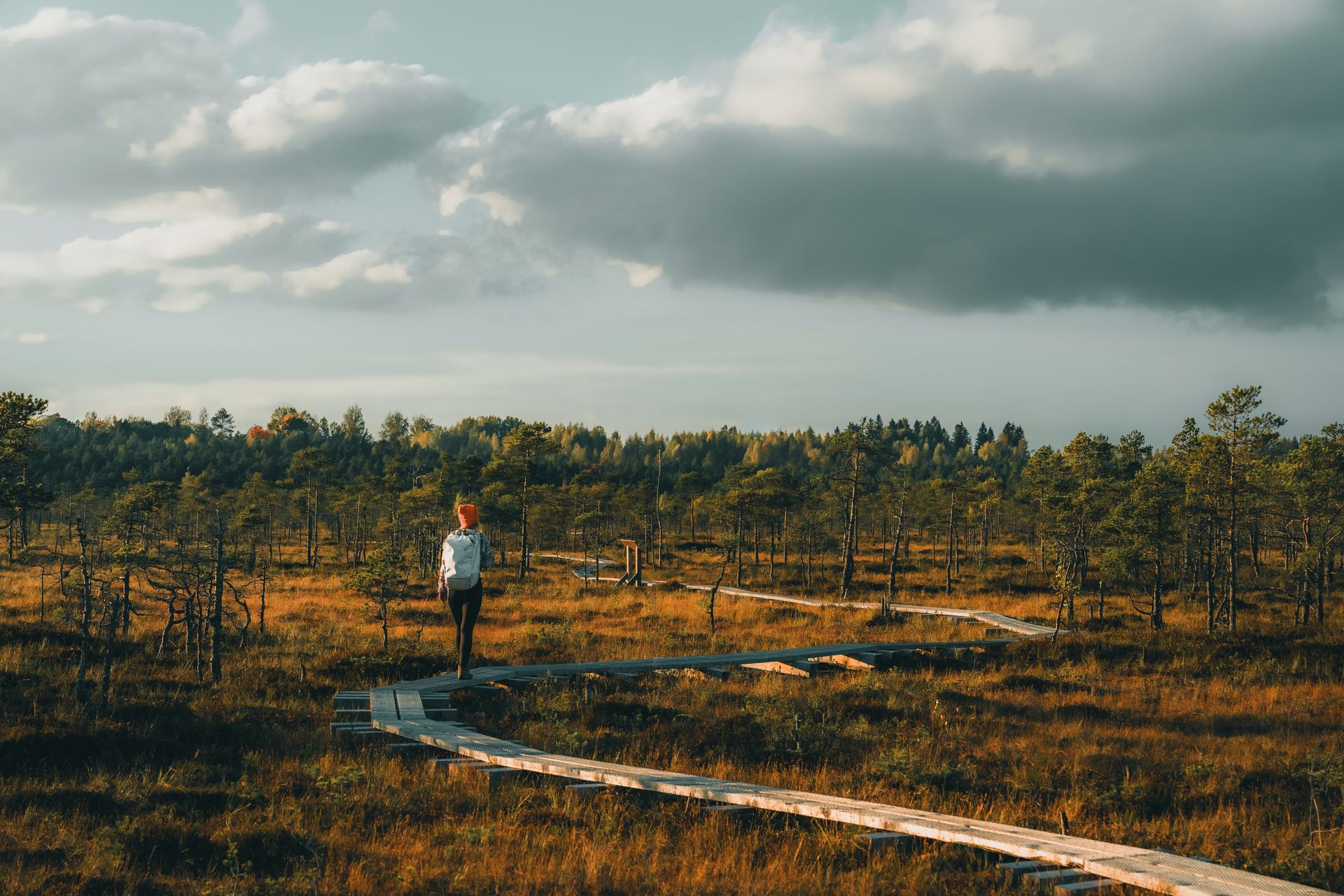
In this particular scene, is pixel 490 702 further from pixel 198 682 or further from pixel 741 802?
pixel 741 802

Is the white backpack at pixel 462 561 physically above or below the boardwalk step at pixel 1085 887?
above

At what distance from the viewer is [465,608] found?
1218 cm

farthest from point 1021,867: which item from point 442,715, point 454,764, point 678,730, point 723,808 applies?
point 442,715

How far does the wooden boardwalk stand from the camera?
5.68m

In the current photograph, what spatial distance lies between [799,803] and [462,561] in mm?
5976

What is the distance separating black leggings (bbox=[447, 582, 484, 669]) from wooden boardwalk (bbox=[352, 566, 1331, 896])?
3.48ft

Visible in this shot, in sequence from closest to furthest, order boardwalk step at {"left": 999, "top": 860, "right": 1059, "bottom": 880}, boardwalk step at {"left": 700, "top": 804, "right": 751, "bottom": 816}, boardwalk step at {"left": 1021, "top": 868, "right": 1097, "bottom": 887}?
boardwalk step at {"left": 1021, "top": 868, "right": 1097, "bottom": 887}, boardwalk step at {"left": 999, "top": 860, "right": 1059, "bottom": 880}, boardwalk step at {"left": 700, "top": 804, "right": 751, "bottom": 816}

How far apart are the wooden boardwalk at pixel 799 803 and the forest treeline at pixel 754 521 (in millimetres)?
4353

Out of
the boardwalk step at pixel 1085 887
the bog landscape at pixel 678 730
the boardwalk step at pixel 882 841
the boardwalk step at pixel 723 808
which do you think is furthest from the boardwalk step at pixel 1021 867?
the boardwalk step at pixel 723 808

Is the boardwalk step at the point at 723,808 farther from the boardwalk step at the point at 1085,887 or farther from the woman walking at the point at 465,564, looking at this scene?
the woman walking at the point at 465,564

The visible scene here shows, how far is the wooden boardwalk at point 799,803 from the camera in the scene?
5684 mm

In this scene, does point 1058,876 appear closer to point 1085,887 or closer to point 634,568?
point 1085,887

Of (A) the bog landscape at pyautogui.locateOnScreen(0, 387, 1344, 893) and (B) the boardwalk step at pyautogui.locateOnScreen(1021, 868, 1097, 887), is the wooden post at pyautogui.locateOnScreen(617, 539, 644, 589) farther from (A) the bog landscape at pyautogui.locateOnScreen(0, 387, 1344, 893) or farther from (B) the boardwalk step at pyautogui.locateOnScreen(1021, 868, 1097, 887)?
(B) the boardwalk step at pyautogui.locateOnScreen(1021, 868, 1097, 887)

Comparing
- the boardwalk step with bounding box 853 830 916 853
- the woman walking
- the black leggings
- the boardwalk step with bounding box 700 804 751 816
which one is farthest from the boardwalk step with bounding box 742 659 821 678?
the boardwalk step with bounding box 853 830 916 853
